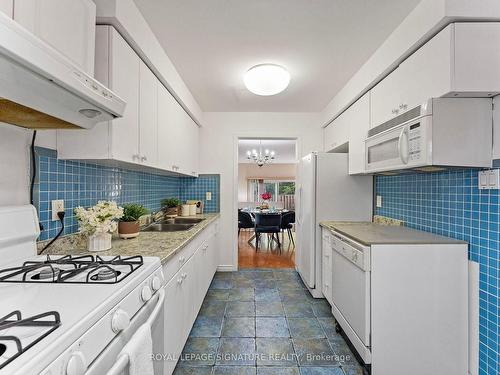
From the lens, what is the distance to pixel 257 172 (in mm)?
9492

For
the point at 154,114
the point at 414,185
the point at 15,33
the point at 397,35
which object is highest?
the point at 397,35

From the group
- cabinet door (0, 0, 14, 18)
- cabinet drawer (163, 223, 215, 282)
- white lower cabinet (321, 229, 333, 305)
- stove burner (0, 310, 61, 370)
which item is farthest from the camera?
white lower cabinet (321, 229, 333, 305)

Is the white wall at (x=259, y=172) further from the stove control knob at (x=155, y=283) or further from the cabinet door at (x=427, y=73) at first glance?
the stove control knob at (x=155, y=283)

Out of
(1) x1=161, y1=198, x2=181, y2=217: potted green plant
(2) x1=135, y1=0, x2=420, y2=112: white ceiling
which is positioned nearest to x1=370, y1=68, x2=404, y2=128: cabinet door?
(2) x1=135, y1=0, x2=420, y2=112: white ceiling

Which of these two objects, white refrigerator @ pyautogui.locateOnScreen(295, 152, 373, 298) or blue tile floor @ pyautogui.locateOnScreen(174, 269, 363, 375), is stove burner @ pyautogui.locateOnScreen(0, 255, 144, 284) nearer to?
blue tile floor @ pyautogui.locateOnScreen(174, 269, 363, 375)

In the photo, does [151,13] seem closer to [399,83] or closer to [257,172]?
[399,83]

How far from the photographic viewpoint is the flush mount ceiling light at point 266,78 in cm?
243

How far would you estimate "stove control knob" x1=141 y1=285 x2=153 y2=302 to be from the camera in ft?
3.39

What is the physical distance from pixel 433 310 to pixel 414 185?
3.29 ft

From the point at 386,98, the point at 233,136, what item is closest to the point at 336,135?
the point at 386,98

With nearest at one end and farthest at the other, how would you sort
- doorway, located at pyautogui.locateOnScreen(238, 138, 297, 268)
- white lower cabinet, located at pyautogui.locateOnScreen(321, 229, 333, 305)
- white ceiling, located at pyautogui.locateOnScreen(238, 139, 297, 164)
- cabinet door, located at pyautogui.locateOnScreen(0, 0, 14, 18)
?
cabinet door, located at pyautogui.locateOnScreen(0, 0, 14, 18)
white lower cabinet, located at pyautogui.locateOnScreen(321, 229, 333, 305)
doorway, located at pyautogui.locateOnScreen(238, 138, 297, 268)
white ceiling, located at pyautogui.locateOnScreen(238, 139, 297, 164)

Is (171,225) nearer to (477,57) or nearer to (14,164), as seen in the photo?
(14,164)

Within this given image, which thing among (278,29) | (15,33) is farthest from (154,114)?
(15,33)

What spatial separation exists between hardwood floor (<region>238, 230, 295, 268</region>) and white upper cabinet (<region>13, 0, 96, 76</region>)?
3.45 meters
